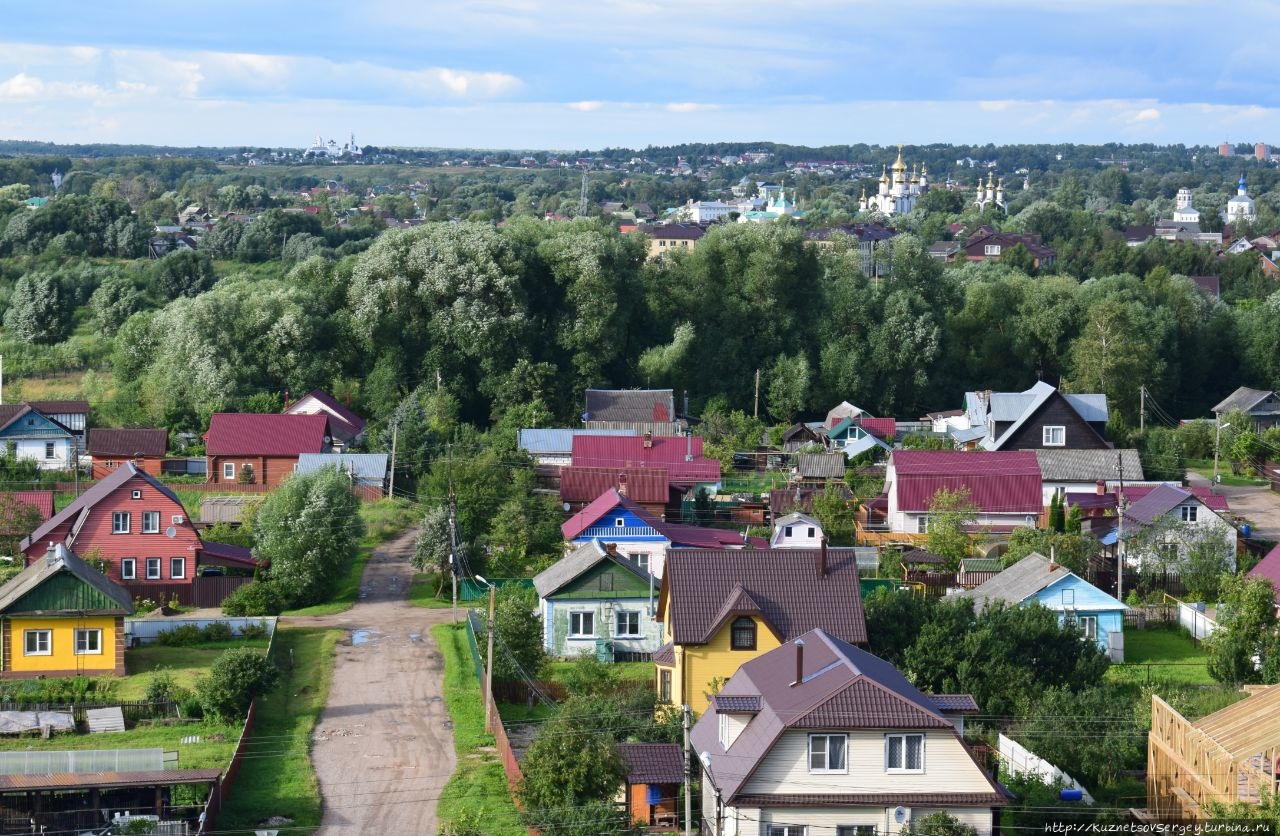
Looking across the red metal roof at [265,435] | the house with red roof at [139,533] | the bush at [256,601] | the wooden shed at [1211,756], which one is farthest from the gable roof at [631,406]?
the wooden shed at [1211,756]

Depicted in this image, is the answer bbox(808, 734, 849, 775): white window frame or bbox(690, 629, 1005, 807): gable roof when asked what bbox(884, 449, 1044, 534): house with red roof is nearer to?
bbox(690, 629, 1005, 807): gable roof

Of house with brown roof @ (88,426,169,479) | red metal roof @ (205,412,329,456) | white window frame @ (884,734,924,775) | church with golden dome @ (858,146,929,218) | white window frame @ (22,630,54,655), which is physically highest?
church with golden dome @ (858,146,929,218)

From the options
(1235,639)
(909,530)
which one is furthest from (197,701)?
(909,530)

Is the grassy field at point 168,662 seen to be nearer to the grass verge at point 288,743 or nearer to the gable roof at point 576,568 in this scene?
the grass verge at point 288,743

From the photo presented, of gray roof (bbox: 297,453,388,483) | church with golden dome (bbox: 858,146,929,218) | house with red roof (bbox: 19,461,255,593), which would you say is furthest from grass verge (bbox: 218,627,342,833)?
church with golden dome (bbox: 858,146,929,218)

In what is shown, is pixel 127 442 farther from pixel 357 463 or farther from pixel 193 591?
pixel 193 591

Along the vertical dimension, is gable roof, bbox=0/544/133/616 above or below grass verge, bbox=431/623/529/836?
above

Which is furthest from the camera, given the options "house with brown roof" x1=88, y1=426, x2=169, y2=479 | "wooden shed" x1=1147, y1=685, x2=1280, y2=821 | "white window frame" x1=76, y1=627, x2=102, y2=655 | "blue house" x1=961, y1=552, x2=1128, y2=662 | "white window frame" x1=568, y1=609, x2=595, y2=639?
"house with brown roof" x1=88, y1=426, x2=169, y2=479
